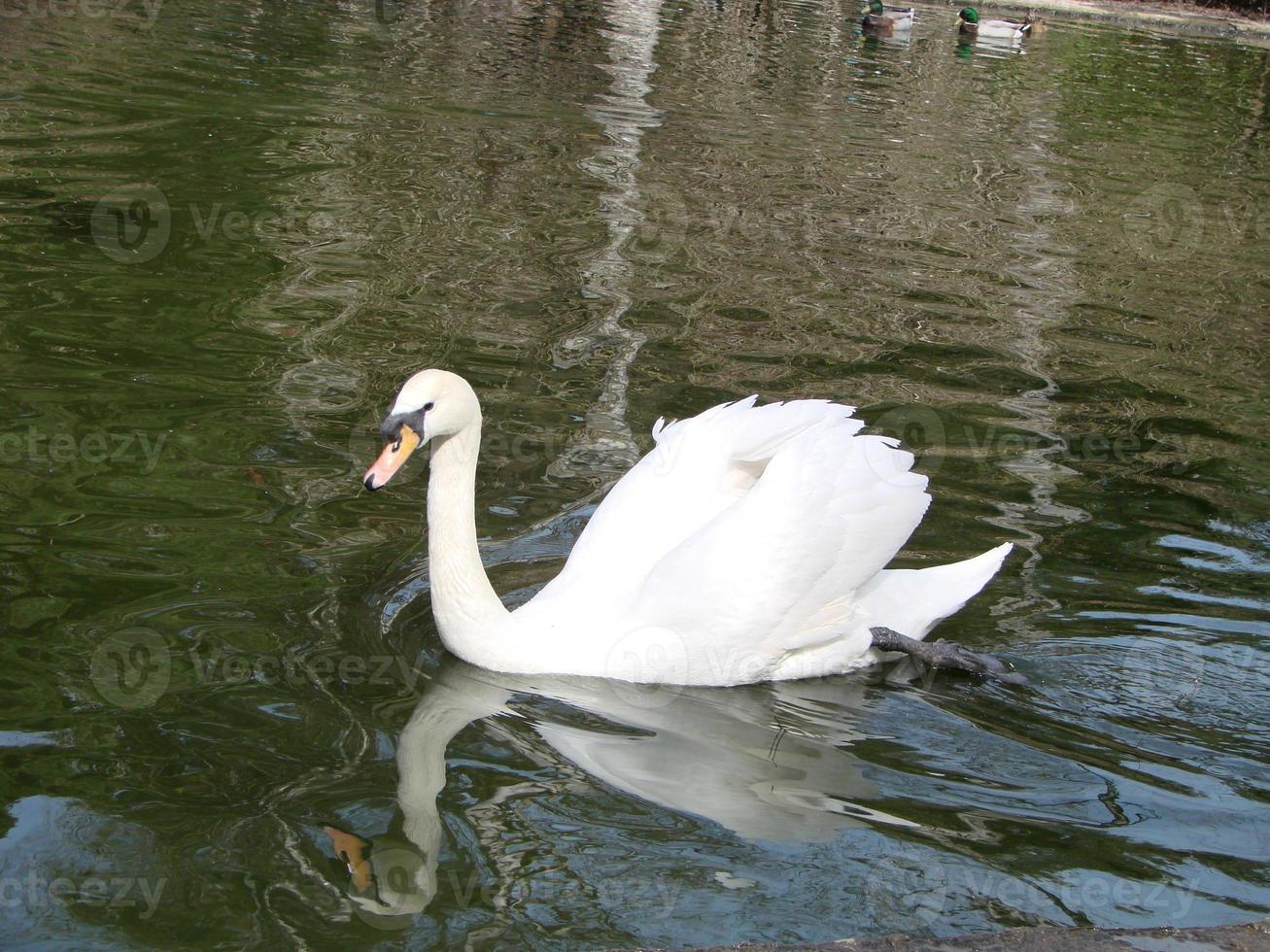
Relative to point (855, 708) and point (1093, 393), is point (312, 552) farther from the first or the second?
point (1093, 393)

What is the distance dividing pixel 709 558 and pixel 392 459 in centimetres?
112

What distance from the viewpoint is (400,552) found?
5.66 meters

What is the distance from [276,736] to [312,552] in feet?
4.28

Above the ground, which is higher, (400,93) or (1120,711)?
(400,93)

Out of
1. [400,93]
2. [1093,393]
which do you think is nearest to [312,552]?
[1093,393]

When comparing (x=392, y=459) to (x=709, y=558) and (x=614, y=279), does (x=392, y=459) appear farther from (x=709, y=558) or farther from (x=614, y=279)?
(x=614, y=279)

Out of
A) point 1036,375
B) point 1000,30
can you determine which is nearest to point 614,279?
point 1036,375

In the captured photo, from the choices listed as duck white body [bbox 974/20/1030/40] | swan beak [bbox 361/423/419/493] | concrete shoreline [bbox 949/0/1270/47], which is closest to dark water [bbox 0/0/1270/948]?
swan beak [bbox 361/423/419/493]

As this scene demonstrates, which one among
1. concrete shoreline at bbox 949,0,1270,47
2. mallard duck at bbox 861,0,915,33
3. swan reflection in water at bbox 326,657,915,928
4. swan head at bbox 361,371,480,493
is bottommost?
swan reflection in water at bbox 326,657,915,928

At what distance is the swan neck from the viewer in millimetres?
4711

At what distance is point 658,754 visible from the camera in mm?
4441

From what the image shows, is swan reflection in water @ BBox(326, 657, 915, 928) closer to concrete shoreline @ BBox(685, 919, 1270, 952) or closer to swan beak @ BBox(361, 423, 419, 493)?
concrete shoreline @ BBox(685, 919, 1270, 952)

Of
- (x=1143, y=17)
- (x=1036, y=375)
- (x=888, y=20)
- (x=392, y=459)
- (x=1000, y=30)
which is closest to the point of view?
(x=392, y=459)

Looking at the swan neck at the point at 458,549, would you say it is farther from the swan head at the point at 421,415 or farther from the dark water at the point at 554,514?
the dark water at the point at 554,514
